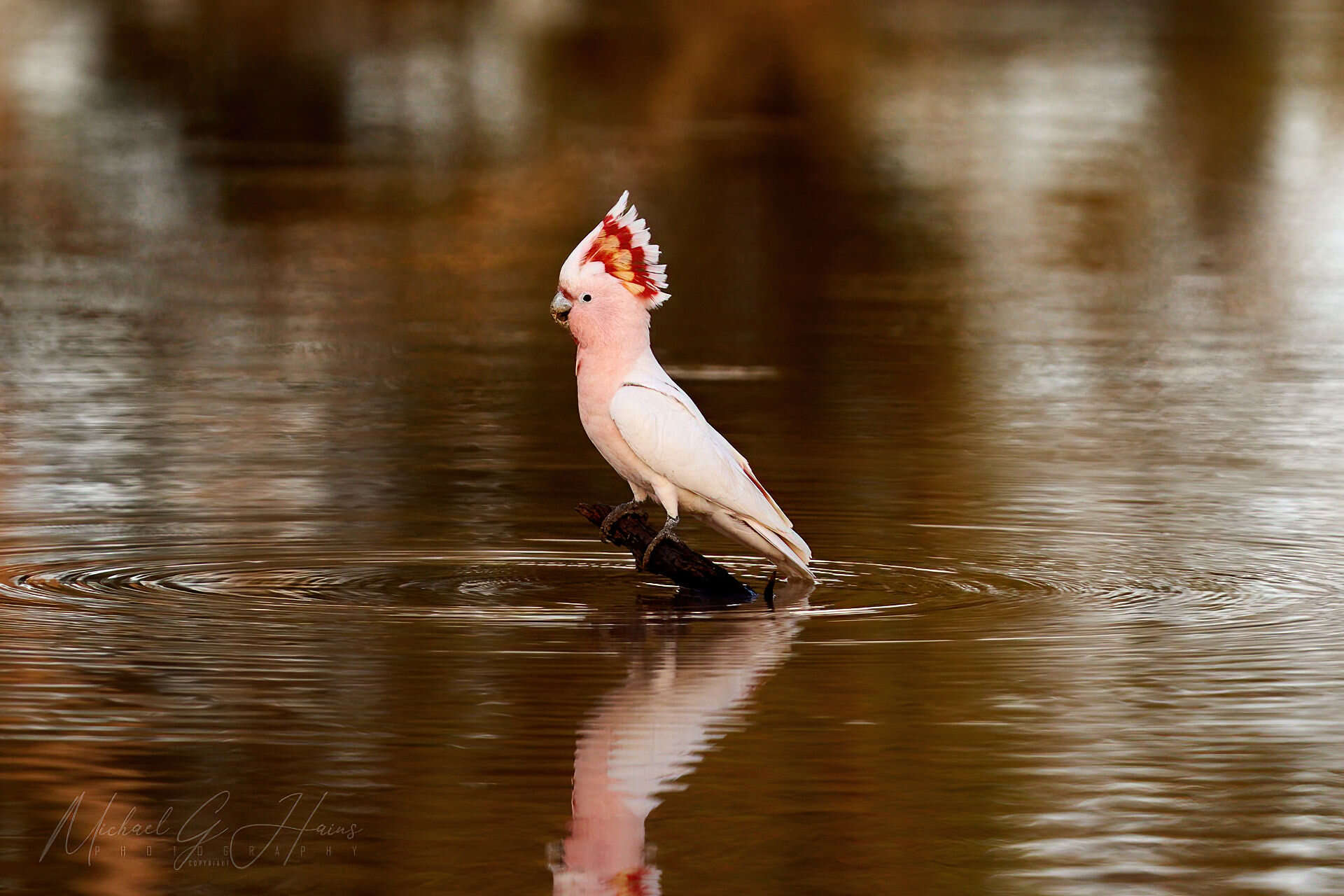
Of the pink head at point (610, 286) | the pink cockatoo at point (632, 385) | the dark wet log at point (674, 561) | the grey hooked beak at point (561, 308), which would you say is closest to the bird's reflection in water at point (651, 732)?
the dark wet log at point (674, 561)

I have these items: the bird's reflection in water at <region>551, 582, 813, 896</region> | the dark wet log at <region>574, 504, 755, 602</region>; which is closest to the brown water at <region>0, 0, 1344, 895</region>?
the bird's reflection in water at <region>551, 582, 813, 896</region>

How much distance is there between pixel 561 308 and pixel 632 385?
0.38 meters

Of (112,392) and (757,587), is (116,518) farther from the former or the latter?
(112,392)

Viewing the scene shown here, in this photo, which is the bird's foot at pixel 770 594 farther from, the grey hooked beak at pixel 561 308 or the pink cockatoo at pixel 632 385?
the grey hooked beak at pixel 561 308

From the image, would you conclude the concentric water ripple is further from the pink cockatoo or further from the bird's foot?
the pink cockatoo

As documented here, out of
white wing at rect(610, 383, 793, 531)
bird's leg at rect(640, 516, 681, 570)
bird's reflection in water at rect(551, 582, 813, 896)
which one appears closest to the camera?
bird's reflection in water at rect(551, 582, 813, 896)

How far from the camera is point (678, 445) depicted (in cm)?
1077

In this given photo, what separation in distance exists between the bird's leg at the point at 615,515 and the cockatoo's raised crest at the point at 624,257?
80 cm

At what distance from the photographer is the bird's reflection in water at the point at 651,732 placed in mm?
7215

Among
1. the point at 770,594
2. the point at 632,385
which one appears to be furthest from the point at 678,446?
the point at 770,594

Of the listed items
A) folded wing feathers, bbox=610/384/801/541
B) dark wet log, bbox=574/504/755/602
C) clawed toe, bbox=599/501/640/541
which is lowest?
dark wet log, bbox=574/504/755/602

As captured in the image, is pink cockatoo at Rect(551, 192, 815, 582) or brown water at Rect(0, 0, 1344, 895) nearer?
brown water at Rect(0, 0, 1344, 895)

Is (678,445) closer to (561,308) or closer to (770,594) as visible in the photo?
(561,308)

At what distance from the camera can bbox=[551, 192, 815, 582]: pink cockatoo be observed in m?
10.8
